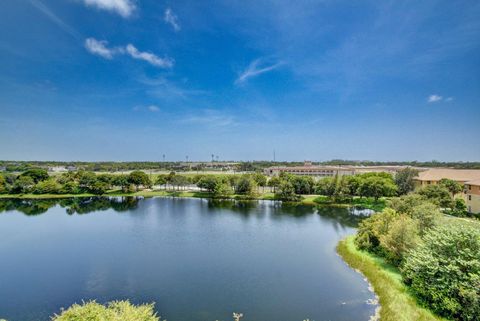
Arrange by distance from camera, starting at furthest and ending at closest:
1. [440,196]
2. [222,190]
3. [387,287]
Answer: [222,190] < [440,196] < [387,287]

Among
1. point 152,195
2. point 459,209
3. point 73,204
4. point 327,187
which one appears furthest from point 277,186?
point 73,204

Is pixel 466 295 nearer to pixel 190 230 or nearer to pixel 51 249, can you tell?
pixel 190 230

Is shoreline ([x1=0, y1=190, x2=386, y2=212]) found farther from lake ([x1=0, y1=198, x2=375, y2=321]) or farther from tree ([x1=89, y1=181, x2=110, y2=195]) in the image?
lake ([x1=0, y1=198, x2=375, y2=321])

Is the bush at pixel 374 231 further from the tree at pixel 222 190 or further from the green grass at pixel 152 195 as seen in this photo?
the tree at pixel 222 190

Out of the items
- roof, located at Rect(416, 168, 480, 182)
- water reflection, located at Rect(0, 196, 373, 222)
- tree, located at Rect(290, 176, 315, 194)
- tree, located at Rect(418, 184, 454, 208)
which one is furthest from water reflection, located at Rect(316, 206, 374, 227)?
roof, located at Rect(416, 168, 480, 182)

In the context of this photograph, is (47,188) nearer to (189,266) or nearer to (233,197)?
(233,197)

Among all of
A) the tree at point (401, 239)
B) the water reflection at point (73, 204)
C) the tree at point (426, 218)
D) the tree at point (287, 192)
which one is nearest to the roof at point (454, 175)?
the tree at point (287, 192)

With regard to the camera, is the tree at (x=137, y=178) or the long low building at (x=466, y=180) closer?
the long low building at (x=466, y=180)
